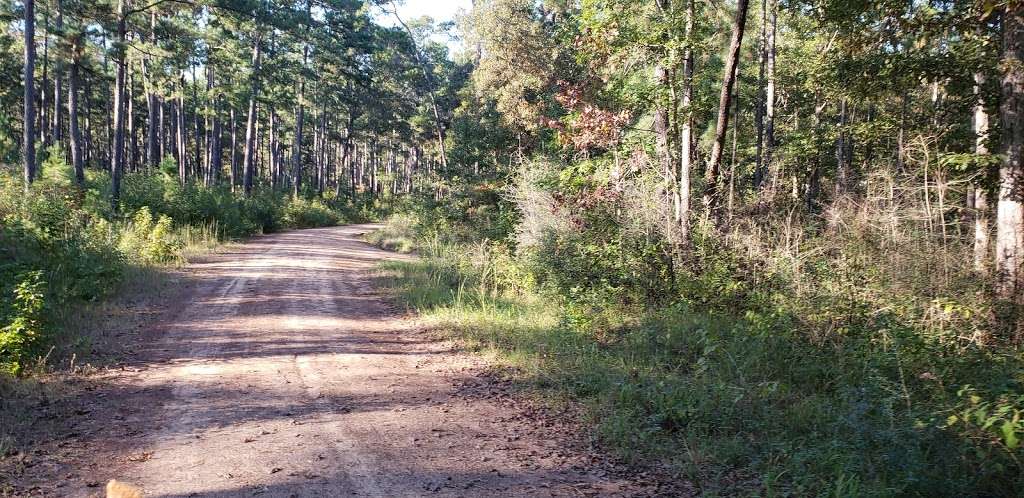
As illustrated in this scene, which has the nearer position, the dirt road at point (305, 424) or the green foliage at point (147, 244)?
the dirt road at point (305, 424)

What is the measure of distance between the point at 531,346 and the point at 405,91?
162 feet

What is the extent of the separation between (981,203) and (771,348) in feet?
23.5

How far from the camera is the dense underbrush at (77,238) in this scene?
7090 millimetres

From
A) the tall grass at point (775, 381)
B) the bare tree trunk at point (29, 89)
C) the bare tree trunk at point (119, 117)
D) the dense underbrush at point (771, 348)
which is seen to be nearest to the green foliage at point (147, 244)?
the bare tree trunk at point (29, 89)

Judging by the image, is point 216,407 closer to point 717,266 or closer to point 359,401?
point 359,401

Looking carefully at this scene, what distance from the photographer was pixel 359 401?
6.12 meters

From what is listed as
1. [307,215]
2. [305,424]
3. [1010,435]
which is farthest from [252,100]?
[1010,435]

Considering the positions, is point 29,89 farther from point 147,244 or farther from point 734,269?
point 734,269

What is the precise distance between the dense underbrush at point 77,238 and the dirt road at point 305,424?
1.06 metres

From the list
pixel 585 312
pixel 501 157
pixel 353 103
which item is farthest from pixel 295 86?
Result: pixel 585 312

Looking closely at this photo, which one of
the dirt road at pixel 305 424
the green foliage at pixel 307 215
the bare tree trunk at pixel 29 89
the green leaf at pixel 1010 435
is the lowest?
the dirt road at pixel 305 424

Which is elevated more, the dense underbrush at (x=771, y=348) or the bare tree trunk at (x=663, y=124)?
the bare tree trunk at (x=663, y=124)

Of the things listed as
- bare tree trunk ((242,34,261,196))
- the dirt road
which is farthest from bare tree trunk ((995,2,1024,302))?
bare tree trunk ((242,34,261,196))

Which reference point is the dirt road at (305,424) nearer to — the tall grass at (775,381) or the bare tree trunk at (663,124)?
the tall grass at (775,381)
